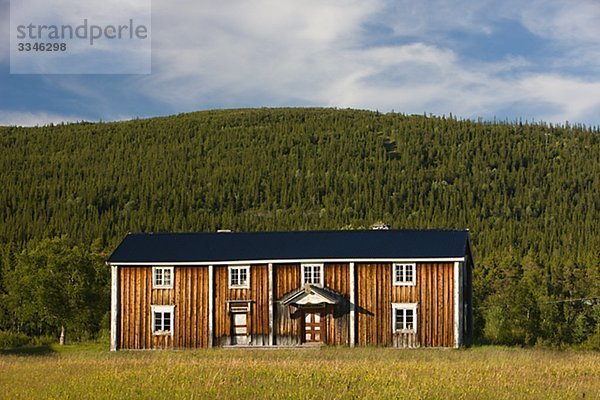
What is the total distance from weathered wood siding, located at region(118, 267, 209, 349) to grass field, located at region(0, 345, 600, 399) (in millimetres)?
14797

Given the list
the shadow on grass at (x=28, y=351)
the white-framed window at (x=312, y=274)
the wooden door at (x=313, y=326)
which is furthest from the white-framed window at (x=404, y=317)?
the shadow on grass at (x=28, y=351)

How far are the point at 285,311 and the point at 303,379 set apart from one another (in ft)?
73.0

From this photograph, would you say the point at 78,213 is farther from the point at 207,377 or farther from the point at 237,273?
the point at 207,377

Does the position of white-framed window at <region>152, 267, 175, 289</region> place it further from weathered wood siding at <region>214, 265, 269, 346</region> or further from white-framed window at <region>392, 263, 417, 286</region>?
white-framed window at <region>392, 263, 417, 286</region>

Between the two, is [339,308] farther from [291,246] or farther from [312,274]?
[291,246]

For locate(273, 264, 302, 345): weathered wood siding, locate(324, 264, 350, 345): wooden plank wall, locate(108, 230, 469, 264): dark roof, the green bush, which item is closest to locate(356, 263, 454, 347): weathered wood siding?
locate(324, 264, 350, 345): wooden plank wall

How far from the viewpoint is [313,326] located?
157ft

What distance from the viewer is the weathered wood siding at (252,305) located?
48.2m

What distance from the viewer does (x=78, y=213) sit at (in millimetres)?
176250

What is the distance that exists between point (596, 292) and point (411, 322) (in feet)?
161

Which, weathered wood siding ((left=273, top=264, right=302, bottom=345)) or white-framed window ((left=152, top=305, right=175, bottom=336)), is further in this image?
white-framed window ((left=152, top=305, right=175, bottom=336))

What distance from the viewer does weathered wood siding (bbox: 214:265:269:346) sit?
1897 inches

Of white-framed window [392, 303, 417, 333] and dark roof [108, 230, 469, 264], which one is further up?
dark roof [108, 230, 469, 264]

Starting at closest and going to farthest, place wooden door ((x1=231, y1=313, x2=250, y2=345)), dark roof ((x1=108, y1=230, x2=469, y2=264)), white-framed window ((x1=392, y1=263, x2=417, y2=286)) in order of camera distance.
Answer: white-framed window ((x1=392, y1=263, x2=417, y2=286)), dark roof ((x1=108, y1=230, x2=469, y2=264)), wooden door ((x1=231, y1=313, x2=250, y2=345))
